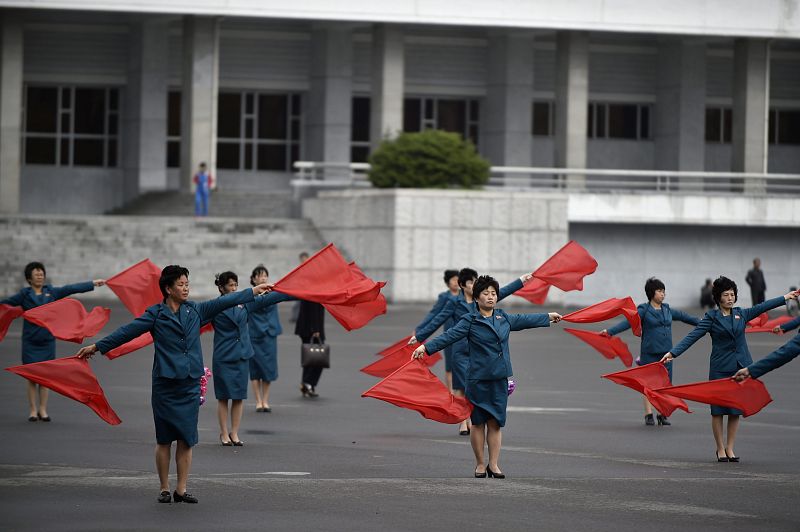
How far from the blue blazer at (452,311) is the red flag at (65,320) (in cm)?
324

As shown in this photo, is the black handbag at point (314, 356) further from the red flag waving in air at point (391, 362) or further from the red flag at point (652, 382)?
the red flag at point (652, 382)

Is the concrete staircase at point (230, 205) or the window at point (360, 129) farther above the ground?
the window at point (360, 129)

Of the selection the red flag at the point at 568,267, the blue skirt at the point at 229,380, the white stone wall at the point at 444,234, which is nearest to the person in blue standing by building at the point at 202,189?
the white stone wall at the point at 444,234

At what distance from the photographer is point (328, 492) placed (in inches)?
397

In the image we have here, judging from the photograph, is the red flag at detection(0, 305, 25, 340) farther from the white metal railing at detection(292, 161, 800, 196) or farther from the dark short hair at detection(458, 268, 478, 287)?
the white metal railing at detection(292, 161, 800, 196)

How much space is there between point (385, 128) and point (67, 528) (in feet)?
117

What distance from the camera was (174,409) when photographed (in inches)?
381

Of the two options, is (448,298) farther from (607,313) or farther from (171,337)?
(171,337)

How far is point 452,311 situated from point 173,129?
1412 inches

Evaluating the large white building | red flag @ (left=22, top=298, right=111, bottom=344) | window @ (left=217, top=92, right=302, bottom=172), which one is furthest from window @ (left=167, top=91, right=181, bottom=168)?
red flag @ (left=22, top=298, right=111, bottom=344)

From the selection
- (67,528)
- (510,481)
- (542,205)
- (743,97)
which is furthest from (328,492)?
(743,97)

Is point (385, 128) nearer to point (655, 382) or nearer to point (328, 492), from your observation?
point (655, 382)

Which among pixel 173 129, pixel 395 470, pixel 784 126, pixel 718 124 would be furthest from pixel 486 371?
pixel 784 126

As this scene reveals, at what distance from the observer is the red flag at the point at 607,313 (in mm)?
12883
